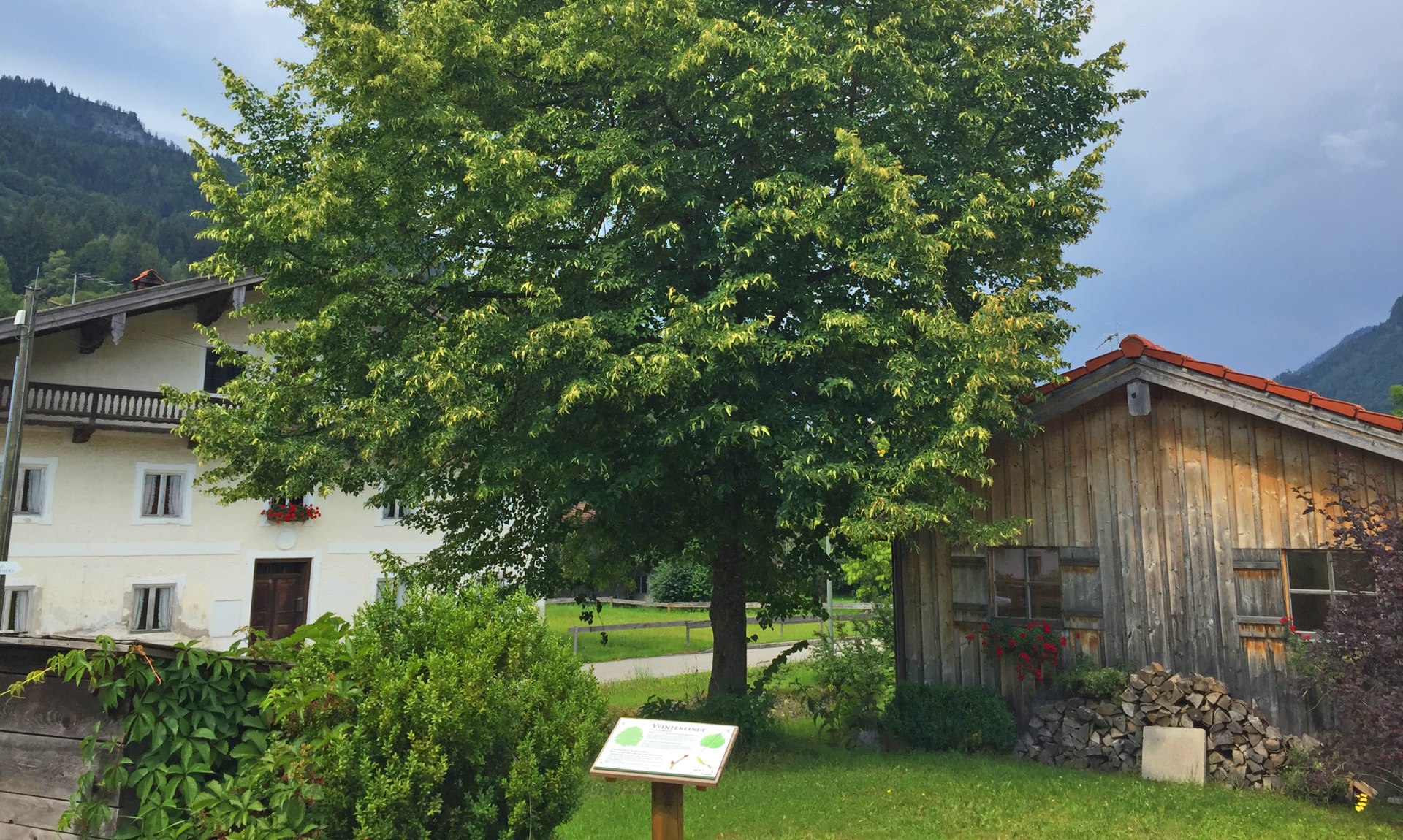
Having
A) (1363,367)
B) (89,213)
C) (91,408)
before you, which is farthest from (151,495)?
(1363,367)

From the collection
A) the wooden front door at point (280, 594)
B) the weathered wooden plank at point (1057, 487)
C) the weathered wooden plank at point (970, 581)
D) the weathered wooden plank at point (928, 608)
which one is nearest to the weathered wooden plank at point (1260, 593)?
the weathered wooden plank at point (1057, 487)

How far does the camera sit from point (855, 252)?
11.9 metres

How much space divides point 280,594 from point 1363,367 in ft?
526

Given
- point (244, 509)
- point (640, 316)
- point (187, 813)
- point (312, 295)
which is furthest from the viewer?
point (244, 509)

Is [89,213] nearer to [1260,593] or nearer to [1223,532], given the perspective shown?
[1223,532]

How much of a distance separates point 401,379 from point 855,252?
5.94 m

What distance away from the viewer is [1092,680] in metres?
12.5

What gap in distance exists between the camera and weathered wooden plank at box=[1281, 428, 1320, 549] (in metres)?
11.6

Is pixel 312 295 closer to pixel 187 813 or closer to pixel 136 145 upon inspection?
pixel 187 813

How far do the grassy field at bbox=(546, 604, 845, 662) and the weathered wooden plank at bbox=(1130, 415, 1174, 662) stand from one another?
41.2ft

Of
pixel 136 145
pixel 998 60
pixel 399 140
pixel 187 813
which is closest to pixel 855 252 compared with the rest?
pixel 998 60

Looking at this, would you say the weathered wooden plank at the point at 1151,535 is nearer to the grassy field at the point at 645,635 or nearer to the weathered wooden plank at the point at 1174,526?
the weathered wooden plank at the point at 1174,526

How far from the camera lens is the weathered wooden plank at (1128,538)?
1269 cm

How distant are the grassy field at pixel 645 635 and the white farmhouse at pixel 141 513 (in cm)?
779
